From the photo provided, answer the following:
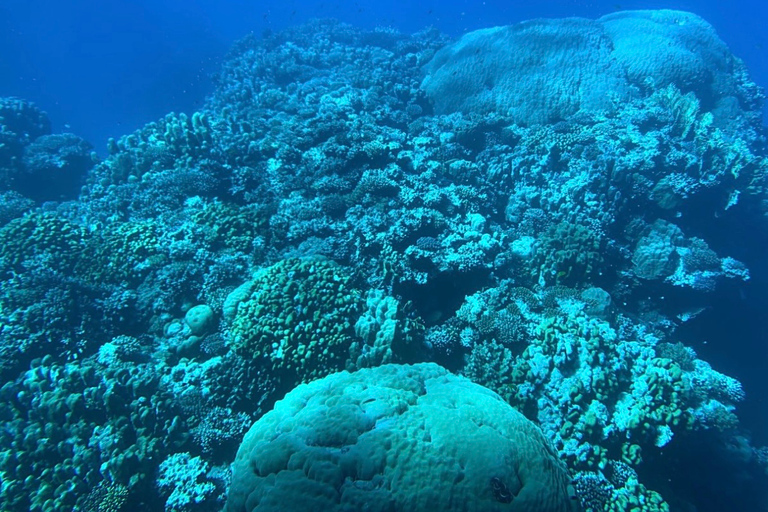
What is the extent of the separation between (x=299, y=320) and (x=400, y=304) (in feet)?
5.97

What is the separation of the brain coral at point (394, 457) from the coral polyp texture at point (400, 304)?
0.02 metres

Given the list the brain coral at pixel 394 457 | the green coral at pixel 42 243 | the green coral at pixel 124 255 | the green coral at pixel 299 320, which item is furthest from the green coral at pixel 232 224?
the brain coral at pixel 394 457

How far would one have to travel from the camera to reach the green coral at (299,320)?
5590 mm

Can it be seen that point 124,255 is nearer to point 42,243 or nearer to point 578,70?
point 42,243

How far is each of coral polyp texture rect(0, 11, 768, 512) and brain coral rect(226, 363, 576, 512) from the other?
0.08 ft

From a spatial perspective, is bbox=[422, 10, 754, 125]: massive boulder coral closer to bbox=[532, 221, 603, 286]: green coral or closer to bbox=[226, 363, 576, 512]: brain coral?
bbox=[532, 221, 603, 286]: green coral

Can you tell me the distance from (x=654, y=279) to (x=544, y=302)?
9.64 ft

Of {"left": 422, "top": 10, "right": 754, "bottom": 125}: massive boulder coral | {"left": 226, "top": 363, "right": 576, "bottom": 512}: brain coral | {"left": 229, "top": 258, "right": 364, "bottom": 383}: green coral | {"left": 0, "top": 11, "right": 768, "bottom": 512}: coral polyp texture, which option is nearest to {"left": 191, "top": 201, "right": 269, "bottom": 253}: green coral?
{"left": 0, "top": 11, "right": 768, "bottom": 512}: coral polyp texture

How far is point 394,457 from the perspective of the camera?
11.4 ft

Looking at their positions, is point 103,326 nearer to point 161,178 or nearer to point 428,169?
point 161,178

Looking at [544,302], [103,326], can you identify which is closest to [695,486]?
[544,302]

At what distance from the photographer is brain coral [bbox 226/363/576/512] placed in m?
3.26

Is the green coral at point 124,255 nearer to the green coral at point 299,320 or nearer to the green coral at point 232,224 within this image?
the green coral at point 232,224

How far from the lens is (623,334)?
7059 mm
